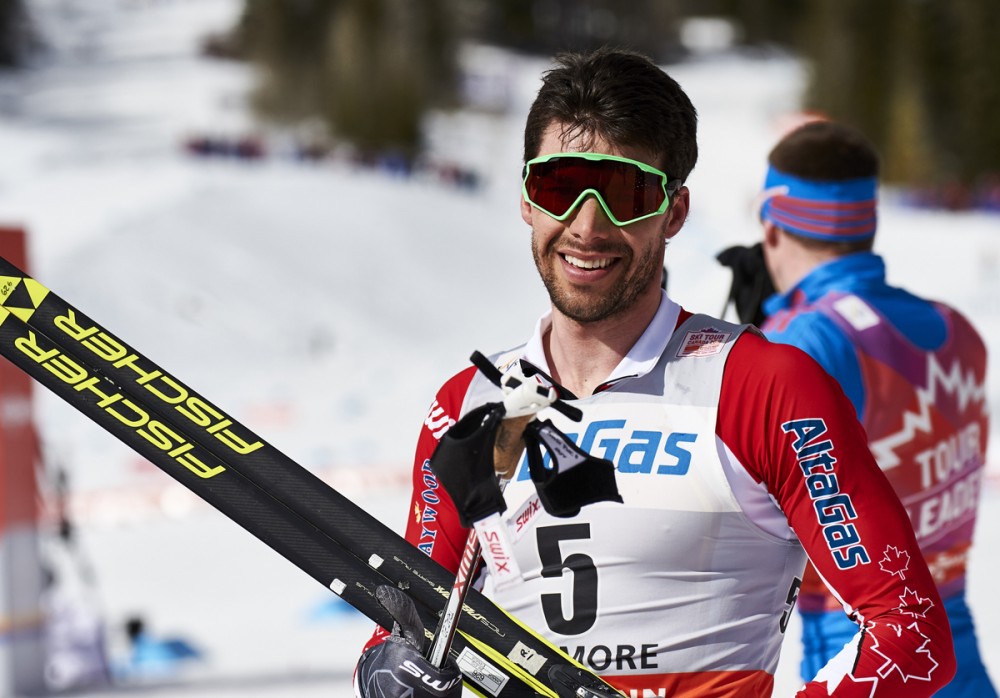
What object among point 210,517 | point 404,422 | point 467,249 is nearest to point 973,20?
point 467,249

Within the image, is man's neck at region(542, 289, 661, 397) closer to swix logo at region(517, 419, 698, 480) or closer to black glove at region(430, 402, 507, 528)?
swix logo at region(517, 419, 698, 480)

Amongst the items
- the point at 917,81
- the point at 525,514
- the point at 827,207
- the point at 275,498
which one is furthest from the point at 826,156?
the point at 917,81

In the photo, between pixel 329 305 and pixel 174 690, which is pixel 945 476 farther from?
pixel 329 305

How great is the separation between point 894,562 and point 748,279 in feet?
4.98

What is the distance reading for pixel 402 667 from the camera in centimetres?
172

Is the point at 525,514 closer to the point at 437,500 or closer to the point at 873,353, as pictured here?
the point at 437,500

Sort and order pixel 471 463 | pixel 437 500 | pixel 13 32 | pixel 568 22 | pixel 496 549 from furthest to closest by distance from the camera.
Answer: pixel 568 22 < pixel 13 32 < pixel 437 500 < pixel 496 549 < pixel 471 463

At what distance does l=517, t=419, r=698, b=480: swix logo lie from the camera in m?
1.88

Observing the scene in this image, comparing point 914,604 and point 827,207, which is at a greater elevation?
point 827,207

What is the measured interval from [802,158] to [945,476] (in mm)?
844

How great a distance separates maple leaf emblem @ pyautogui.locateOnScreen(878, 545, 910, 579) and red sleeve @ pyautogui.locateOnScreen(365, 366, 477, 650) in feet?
2.29

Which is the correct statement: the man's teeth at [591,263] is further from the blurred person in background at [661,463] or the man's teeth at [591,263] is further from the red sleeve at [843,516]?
the red sleeve at [843,516]

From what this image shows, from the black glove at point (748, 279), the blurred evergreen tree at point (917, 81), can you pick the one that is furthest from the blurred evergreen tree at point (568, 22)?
the black glove at point (748, 279)

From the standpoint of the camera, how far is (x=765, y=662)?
193 centimetres
